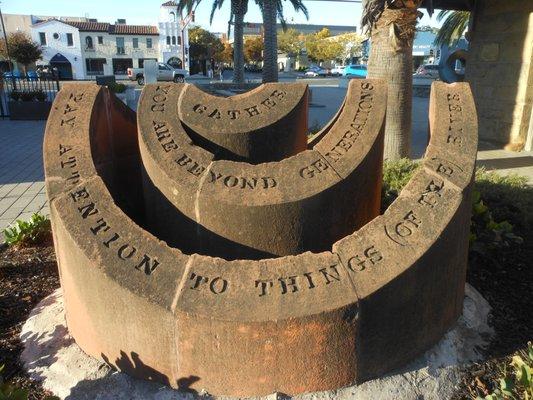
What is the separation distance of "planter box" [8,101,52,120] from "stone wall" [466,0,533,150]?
13.8m

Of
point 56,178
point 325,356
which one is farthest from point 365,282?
point 56,178

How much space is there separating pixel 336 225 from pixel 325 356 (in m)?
1.03

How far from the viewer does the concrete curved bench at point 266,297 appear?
2.53m

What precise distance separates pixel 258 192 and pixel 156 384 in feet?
4.29

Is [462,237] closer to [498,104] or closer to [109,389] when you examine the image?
[109,389]

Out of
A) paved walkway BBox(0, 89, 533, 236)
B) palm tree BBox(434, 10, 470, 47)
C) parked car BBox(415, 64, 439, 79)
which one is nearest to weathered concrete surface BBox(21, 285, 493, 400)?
paved walkway BBox(0, 89, 533, 236)

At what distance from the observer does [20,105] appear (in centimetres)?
1684

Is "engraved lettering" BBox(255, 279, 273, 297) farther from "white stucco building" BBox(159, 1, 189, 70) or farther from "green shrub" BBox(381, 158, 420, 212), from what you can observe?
"white stucco building" BBox(159, 1, 189, 70)

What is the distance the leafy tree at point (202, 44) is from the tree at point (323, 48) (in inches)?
585

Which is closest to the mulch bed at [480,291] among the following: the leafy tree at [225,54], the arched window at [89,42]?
the arched window at [89,42]

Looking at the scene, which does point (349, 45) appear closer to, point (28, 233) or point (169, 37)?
point (169, 37)

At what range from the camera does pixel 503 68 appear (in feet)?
34.7

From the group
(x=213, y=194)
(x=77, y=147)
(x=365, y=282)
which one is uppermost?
(x=77, y=147)

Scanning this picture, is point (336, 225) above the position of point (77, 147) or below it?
below
